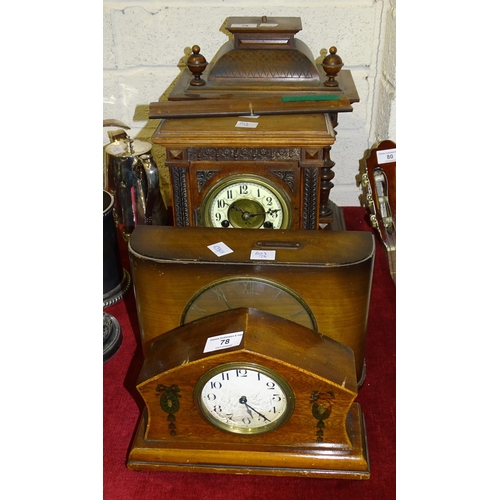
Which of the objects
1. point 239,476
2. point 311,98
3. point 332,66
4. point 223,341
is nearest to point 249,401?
point 223,341

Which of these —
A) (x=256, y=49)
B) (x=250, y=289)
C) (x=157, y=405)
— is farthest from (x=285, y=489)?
(x=256, y=49)

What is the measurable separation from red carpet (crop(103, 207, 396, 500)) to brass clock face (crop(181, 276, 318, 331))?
35cm

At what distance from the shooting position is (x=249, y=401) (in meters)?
1.17

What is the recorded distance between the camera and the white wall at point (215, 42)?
83.3 inches

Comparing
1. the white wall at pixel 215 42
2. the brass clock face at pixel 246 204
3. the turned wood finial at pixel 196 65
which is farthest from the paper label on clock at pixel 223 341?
the white wall at pixel 215 42

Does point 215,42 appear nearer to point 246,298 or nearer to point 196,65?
point 196,65

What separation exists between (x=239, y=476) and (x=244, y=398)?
260 mm

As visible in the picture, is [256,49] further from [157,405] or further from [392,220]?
[157,405]

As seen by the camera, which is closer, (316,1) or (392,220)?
(392,220)

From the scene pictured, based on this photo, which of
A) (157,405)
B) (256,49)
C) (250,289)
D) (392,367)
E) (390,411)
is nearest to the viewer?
(157,405)

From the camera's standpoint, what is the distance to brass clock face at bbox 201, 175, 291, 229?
1.65 metres

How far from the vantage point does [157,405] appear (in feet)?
3.96

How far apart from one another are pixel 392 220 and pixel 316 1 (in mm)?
1049

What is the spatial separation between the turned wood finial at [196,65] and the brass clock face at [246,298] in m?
0.82
